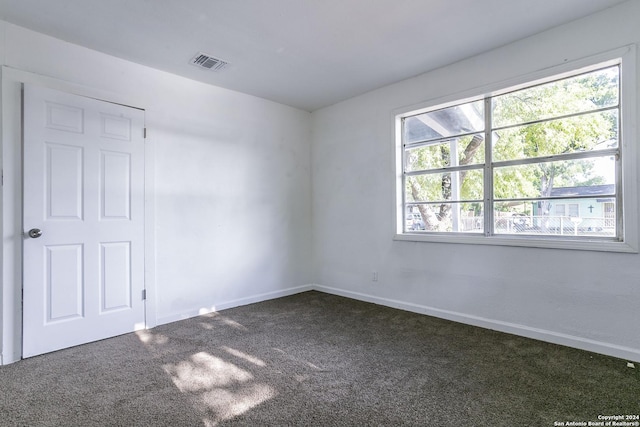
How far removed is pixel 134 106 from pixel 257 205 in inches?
69.7

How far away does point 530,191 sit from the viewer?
3035mm

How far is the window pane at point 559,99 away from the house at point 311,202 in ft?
0.60

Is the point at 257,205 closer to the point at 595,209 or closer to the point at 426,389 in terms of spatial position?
the point at 426,389

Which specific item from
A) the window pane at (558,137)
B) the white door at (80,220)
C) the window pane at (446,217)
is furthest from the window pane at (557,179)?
the white door at (80,220)

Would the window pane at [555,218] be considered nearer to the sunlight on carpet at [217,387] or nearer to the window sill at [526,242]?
the window sill at [526,242]

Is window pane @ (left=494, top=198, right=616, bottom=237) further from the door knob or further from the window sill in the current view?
the door knob

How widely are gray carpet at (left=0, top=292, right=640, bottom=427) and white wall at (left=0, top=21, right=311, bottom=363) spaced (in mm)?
636

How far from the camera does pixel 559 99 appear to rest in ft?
9.50

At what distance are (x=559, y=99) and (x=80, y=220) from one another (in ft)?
14.4

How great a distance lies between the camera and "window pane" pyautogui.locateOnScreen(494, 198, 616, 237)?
105 inches

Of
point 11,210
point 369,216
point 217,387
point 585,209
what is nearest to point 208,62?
point 11,210

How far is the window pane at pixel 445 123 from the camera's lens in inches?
134

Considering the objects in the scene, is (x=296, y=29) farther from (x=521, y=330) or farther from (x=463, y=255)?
(x=521, y=330)

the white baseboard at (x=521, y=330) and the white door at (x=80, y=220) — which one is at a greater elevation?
the white door at (x=80, y=220)
